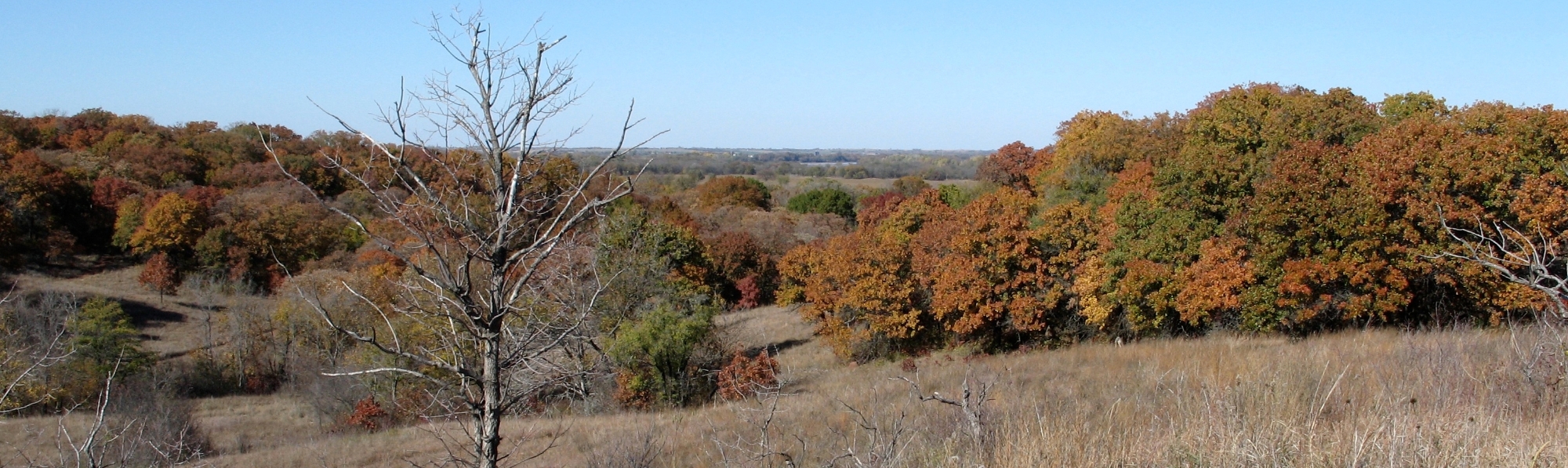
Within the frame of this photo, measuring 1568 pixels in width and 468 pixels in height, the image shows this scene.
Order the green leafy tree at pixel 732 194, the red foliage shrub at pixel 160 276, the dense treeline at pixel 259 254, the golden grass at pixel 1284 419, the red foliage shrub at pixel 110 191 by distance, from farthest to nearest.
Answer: the green leafy tree at pixel 732 194 → the red foliage shrub at pixel 110 191 → the red foliage shrub at pixel 160 276 → the dense treeline at pixel 259 254 → the golden grass at pixel 1284 419

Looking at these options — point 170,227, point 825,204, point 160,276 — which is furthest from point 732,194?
point 160,276

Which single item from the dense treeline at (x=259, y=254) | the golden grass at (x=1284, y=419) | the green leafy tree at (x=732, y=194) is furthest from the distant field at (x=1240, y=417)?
the green leafy tree at (x=732, y=194)

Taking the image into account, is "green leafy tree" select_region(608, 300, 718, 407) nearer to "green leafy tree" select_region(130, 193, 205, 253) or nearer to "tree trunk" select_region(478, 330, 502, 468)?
"tree trunk" select_region(478, 330, 502, 468)

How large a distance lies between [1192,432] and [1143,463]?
0.40 metres

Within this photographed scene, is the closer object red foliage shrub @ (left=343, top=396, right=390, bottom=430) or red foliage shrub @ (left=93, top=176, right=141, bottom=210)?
red foliage shrub @ (left=343, top=396, right=390, bottom=430)

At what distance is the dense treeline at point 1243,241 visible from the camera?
53.5 ft

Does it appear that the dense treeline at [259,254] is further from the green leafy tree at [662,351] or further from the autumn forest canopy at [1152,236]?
the autumn forest canopy at [1152,236]

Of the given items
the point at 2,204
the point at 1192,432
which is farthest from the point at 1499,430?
the point at 2,204

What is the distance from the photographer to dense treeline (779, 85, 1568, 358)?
53.5 ft

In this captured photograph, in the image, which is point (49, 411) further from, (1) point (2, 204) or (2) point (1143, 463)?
(2) point (1143, 463)

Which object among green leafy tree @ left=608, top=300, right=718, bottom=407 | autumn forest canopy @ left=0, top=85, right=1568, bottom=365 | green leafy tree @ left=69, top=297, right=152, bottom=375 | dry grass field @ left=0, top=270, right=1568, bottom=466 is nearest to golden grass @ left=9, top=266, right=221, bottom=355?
autumn forest canopy @ left=0, top=85, right=1568, bottom=365

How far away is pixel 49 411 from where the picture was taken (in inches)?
1098

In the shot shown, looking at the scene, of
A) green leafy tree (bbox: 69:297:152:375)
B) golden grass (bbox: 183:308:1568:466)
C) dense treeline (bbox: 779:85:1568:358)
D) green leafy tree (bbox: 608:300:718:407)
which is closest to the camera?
golden grass (bbox: 183:308:1568:466)

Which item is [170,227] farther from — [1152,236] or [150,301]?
[1152,236]
